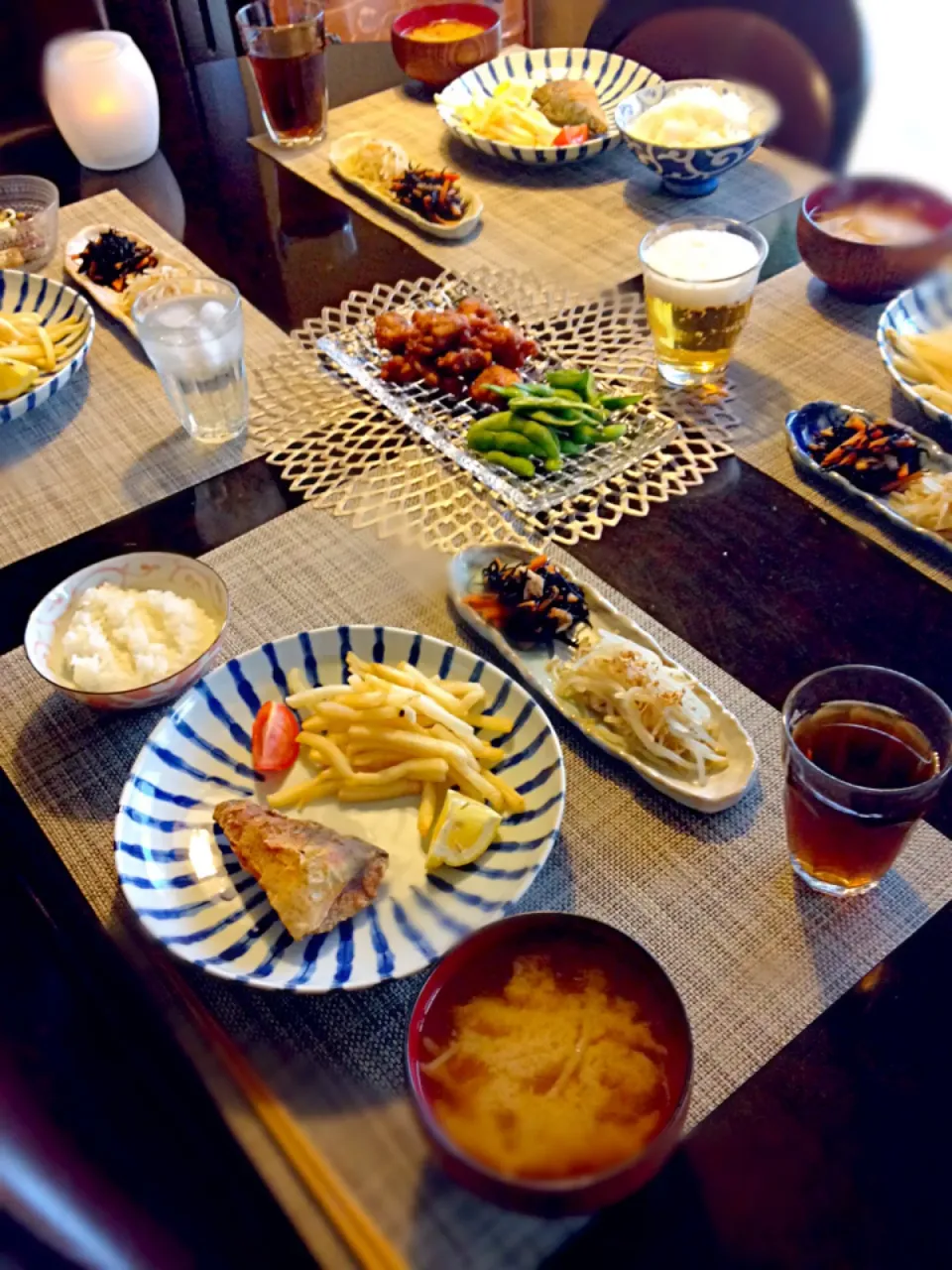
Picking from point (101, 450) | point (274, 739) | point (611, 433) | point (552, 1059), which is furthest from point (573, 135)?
point (552, 1059)

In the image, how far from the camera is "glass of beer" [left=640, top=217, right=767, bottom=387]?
60.3 inches

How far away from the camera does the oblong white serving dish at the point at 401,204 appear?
6.50 ft

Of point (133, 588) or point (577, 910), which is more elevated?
point (133, 588)

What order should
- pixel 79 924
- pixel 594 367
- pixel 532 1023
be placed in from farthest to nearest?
pixel 594 367 < pixel 79 924 < pixel 532 1023

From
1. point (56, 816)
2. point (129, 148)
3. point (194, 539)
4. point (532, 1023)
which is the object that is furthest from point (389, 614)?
point (129, 148)

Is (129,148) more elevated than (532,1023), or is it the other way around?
(129,148)

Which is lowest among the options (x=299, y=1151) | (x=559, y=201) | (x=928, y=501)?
(x=299, y=1151)

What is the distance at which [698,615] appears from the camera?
1278 mm

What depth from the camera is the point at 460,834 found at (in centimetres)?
97

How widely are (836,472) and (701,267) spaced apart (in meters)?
0.39

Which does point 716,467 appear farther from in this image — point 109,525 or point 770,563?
point 109,525

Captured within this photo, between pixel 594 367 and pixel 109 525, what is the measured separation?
2.64ft

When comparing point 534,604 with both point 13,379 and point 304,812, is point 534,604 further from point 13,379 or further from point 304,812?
point 13,379

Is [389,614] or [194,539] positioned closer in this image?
[389,614]
